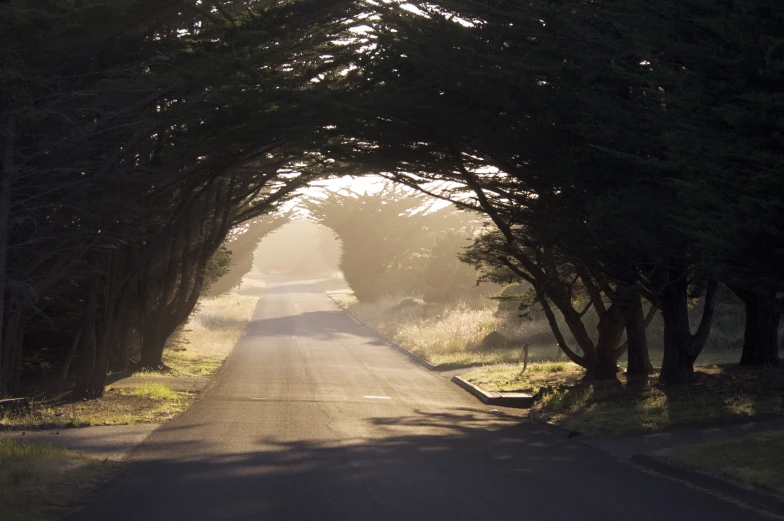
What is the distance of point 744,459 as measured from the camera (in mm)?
10000

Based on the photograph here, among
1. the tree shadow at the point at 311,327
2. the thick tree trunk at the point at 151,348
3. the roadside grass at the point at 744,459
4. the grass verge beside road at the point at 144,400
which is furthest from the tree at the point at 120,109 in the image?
the tree shadow at the point at 311,327

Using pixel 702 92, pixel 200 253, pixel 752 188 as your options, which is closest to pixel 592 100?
pixel 702 92

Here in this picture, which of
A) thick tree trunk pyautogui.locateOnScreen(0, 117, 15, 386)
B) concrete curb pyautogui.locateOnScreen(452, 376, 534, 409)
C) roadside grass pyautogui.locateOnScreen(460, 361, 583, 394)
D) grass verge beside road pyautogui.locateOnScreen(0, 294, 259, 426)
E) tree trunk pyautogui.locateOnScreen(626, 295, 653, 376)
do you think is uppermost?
thick tree trunk pyautogui.locateOnScreen(0, 117, 15, 386)

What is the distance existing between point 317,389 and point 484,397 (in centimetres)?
427

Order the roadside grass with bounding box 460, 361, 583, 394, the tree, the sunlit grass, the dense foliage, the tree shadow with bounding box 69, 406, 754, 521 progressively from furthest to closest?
1. the roadside grass with bounding box 460, 361, 583, 394
2. the sunlit grass
3. the tree
4. the dense foliage
5. the tree shadow with bounding box 69, 406, 754, 521

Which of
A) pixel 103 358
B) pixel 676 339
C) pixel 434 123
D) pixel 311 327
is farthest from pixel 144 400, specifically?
pixel 311 327

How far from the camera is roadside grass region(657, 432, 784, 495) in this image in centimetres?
902

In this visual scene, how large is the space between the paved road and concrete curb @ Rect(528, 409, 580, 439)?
32 cm

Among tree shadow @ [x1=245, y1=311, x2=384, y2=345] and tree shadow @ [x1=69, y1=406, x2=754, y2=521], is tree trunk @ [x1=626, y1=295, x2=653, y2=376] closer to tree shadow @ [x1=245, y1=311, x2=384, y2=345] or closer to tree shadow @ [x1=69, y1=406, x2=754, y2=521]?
tree shadow @ [x1=69, y1=406, x2=754, y2=521]

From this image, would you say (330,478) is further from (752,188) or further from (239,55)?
(239,55)

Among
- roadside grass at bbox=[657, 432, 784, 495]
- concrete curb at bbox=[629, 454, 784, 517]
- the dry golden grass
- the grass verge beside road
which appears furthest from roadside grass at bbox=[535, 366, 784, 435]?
the dry golden grass

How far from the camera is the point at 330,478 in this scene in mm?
9711

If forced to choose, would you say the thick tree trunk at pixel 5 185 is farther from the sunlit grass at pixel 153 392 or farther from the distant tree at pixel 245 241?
the distant tree at pixel 245 241

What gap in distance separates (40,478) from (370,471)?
356 centimetres
